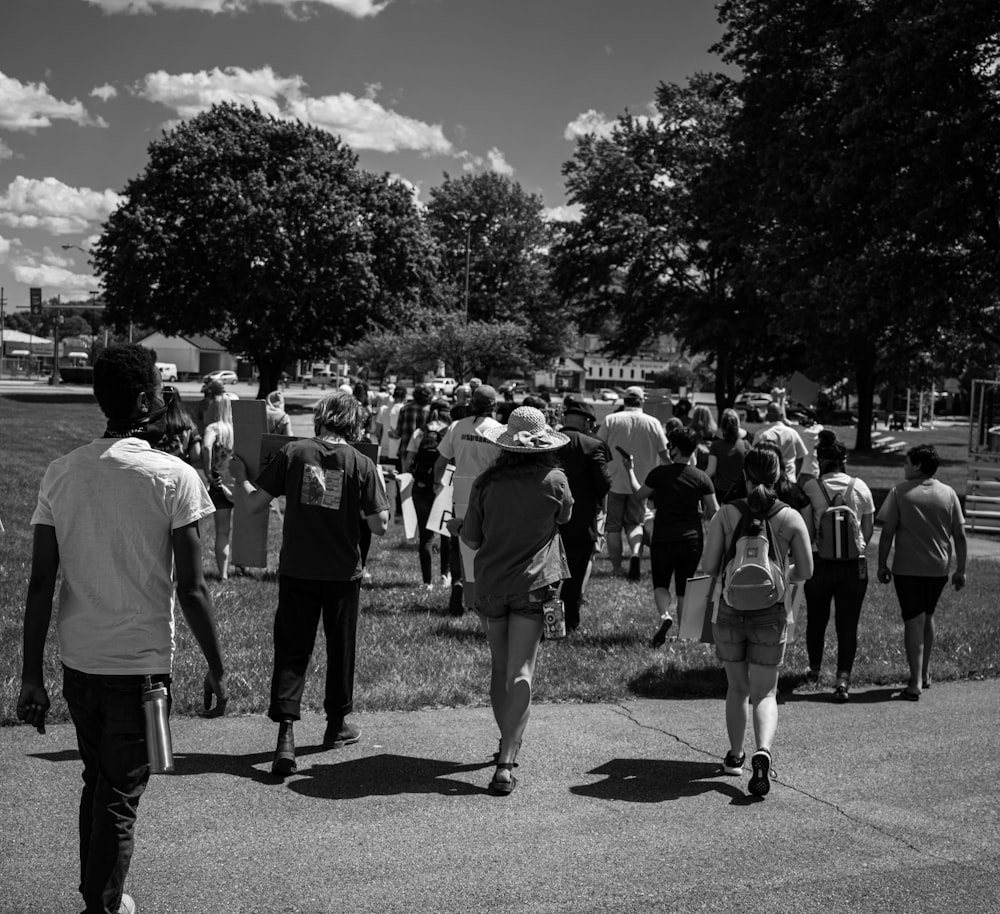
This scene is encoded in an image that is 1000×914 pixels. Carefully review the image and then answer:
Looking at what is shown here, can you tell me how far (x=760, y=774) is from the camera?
560cm

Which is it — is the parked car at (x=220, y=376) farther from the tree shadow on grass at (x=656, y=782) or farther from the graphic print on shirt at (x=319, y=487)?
the tree shadow on grass at (x=656, y=782)

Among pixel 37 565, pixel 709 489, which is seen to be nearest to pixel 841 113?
pixel 709 489

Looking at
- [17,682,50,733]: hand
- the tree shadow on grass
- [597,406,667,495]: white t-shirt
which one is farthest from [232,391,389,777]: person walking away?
[597,406,667,495]: white t-shirt

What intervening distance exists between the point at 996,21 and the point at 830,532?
1662 cm

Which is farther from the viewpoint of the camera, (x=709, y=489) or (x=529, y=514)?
(x=709, y=489)

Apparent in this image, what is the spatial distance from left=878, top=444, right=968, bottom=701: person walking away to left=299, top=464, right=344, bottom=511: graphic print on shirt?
4.32 meters

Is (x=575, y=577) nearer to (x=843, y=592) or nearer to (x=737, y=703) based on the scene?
(x=843, y=592)

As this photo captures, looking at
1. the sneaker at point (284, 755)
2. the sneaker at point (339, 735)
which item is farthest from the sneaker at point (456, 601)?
the sneaker at point (284, 755)

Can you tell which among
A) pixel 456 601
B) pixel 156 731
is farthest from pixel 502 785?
pixel 456 601

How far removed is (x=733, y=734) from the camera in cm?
604

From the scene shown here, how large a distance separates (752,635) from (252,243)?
4158 cm

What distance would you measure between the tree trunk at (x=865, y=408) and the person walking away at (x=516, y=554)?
36013mm

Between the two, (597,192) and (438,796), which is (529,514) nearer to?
(438,796)

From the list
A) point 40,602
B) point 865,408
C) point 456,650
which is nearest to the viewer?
point 40,602
